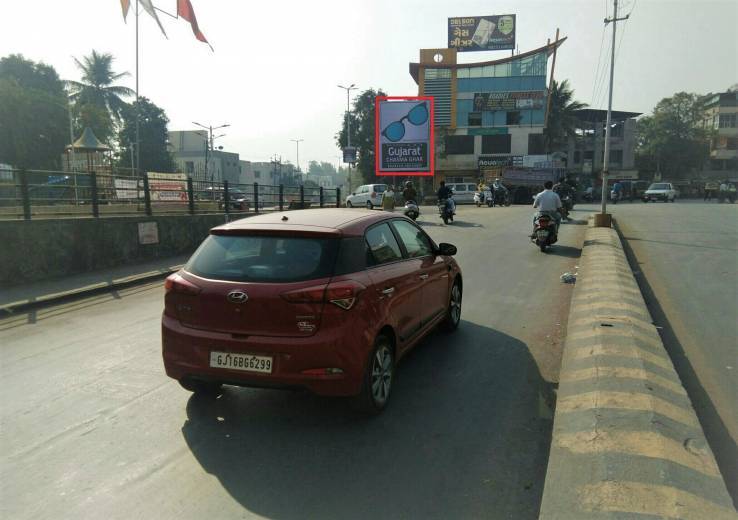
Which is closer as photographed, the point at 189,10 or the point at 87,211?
the point at 87,211

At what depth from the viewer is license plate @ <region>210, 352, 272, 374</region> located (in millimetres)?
3578

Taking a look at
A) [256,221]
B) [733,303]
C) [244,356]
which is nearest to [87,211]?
[256,221]

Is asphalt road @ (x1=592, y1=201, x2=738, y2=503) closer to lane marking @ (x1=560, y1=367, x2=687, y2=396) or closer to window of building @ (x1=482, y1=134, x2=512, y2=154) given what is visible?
lane marking @ (x1=560, y1=367, x2=687, y2=396)

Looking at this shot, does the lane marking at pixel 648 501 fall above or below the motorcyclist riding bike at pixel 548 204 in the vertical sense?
→ below

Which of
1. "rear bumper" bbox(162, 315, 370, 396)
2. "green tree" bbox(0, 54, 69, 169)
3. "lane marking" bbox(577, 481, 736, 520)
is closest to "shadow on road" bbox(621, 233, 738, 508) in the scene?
"lane marking" bbox(577, 481, 736, 520)

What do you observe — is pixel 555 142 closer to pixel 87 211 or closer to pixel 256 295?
pixel 87 211

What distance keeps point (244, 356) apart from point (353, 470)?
1.08 m

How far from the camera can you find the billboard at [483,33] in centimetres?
6169

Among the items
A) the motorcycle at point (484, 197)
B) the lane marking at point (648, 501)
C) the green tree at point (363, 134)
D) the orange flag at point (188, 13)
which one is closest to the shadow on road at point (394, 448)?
the lane marking at point (648, 501)

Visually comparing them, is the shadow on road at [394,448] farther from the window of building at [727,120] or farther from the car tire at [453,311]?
the window of building at [727,120]

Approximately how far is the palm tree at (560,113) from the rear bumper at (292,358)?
6218 centimetres

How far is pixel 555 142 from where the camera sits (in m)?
62.8

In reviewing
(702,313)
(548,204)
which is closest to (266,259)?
(702,313)

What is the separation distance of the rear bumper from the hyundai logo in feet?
0.85
